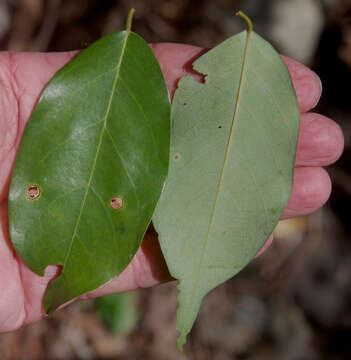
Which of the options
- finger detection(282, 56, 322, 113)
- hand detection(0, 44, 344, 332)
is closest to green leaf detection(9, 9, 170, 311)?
hand detection(0, 44, 344, 332)

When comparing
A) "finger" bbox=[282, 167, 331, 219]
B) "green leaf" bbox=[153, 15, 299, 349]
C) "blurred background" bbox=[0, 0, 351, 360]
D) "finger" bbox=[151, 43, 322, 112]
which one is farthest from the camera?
"blurred background" bbox=[0, 0, 351, 360]

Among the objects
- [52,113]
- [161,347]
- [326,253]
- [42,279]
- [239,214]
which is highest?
[52,113]

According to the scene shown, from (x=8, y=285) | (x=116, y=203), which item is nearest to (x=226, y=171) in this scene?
(x=116, y=203)

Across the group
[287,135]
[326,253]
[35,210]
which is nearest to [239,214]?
[287,135]

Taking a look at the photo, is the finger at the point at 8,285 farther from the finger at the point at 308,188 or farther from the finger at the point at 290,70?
the finger at the point at 308,188

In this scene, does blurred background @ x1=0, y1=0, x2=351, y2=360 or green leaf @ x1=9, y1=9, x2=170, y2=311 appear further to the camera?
blurred background @ x1=0, y1=0, x2=351, y2=360

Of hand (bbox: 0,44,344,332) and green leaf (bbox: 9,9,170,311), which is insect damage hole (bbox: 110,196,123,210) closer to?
green leaf (bbox: 9,9,170,311)

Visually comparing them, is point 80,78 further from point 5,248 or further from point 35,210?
point 5,248
